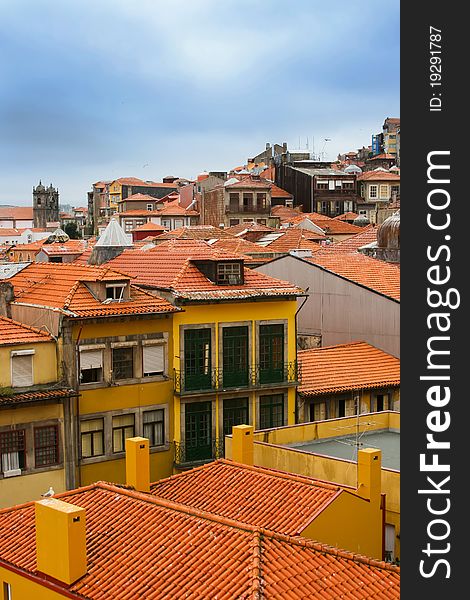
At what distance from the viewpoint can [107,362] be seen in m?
29.1

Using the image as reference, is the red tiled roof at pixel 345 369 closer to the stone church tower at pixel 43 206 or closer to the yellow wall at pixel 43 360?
the yellow wall at pixel 43 360

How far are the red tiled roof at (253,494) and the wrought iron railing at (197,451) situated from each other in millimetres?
6488

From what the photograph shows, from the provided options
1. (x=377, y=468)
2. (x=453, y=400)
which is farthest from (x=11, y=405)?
(x=453, y=400)

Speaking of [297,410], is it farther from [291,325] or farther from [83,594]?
[83,594]

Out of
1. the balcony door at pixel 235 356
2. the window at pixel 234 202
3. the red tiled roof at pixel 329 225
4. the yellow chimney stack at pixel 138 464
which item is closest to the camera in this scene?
the yellow chimney stack at pixel 138 464

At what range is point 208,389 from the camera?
31.0 m

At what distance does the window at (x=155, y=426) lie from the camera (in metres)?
30.1

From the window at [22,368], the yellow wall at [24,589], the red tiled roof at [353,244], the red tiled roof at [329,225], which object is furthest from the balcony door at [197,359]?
the red tiled roof at [329,225]

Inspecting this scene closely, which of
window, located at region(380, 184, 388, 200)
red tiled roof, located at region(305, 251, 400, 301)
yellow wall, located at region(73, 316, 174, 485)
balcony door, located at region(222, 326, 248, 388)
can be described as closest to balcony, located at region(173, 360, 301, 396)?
balcony door, located at region(222, 326, 248, 388)

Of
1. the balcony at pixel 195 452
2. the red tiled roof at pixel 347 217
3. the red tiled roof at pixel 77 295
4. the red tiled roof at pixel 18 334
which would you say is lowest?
the balcony at pixel 195 452

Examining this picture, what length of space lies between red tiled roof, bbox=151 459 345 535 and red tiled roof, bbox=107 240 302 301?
808 cm

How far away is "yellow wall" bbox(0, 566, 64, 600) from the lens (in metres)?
16.6

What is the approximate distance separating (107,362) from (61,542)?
12.9 m

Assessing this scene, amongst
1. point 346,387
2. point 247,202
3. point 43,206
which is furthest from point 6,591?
point 43,206
